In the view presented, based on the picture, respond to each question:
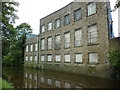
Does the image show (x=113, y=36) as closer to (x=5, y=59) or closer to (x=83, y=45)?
(x=83, y=45)

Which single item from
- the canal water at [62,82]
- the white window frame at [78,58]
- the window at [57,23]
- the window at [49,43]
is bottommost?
the canal water at [62,82]

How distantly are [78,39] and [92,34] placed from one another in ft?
9.73

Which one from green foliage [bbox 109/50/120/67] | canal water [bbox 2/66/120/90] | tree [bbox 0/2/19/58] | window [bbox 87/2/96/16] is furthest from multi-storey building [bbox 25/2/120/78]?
tree [bbox 0/2/19/58]

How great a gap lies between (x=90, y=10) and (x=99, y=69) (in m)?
8.38

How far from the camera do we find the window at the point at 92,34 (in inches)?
739

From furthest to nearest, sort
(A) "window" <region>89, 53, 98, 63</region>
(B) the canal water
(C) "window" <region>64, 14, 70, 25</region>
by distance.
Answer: (C) "window" <region>64, 14, 70, 25</region>
(A) "window" <region>89, 53, 98, 63</region>
(B) the canal water

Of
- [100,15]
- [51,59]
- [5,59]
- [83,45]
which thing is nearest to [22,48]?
[5,59]

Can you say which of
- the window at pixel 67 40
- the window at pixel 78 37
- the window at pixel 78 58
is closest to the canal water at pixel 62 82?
the window at pixel 78 58

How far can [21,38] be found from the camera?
4247 centimetres

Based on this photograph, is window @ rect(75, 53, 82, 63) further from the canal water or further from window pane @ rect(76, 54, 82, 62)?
the canal water

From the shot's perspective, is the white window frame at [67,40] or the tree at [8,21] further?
the white window frame at [67,40]

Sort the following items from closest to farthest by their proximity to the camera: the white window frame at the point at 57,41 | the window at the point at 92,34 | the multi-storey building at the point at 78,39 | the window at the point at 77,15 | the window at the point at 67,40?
the multi-storey building at the point at 78,39 < the window at the point at 92,34 < the window at the point at 77,15 < the window at the point at 67,40 < the white window frame at the point at 57,41

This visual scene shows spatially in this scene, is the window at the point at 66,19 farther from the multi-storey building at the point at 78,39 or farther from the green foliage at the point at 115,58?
the green foliage at the point at 115,58

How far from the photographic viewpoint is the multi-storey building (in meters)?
17.6
